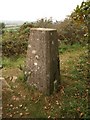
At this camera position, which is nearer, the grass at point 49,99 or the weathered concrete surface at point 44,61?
the grass at point 49,99

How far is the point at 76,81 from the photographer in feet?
25.5

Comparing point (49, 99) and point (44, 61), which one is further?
point (44, 61)

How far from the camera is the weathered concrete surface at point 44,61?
691 cm

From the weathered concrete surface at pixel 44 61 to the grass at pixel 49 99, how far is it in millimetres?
227

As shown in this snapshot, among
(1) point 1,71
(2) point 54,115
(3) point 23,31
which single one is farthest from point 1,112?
(3) point 23,31

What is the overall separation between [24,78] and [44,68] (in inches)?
32.9

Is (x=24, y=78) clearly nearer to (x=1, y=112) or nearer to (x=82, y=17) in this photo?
(x=1, y=112)

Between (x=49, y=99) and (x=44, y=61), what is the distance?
99 cm

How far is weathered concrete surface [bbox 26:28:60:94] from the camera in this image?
6.91m

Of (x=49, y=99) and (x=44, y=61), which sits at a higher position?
(x=44, y=61)

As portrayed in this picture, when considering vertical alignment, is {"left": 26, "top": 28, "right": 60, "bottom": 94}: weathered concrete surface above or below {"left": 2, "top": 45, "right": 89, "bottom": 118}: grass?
above

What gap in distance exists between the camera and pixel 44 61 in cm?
693

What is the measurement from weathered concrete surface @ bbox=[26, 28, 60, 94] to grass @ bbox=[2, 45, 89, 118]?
0.23 meters

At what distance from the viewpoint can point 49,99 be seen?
6.79 metres
